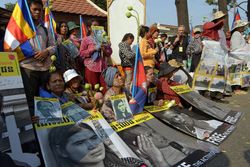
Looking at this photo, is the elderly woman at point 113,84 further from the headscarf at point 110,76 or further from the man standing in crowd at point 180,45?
the man standing in crowd at point 180,45

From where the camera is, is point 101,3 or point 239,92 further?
point 101,3

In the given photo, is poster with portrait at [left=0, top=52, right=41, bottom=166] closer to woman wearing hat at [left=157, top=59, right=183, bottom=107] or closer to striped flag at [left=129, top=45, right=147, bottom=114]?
striped flag at [left=129, top=45, right=147, bottom=114]

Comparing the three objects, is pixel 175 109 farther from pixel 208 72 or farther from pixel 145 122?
pixel 208 72

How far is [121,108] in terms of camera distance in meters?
3.55

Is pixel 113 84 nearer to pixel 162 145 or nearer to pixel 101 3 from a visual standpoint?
pixel 162 145

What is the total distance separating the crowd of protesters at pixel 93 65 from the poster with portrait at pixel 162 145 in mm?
351

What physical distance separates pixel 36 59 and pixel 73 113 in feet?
3.01

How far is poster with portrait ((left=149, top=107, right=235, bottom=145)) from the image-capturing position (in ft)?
12.1

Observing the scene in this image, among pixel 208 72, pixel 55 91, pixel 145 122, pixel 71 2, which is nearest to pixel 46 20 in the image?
pixel 55 91

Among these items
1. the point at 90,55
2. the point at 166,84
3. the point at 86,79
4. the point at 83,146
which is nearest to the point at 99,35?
the point at 90,55

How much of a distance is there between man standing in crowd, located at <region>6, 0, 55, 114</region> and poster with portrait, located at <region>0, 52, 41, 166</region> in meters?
0.74

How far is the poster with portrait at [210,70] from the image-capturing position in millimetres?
6855

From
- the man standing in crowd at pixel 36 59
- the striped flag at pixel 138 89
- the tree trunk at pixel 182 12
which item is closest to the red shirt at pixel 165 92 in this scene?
the striped flag at pixel 138 89

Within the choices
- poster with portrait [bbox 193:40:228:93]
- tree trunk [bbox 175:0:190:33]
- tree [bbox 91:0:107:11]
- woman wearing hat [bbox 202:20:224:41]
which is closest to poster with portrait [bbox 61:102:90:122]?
poster with portrait [bbox 193:40:228:93]
